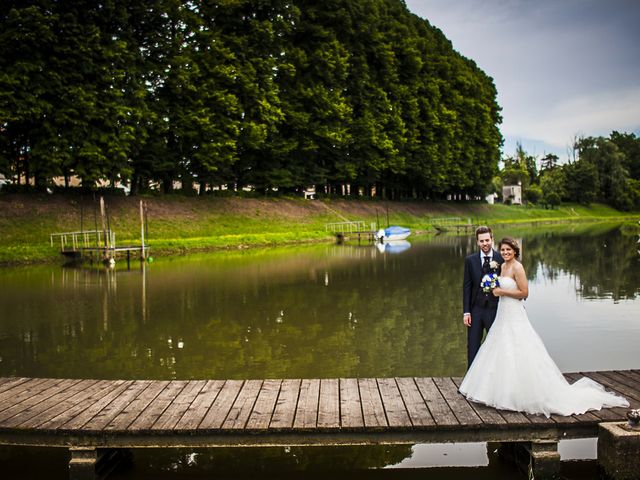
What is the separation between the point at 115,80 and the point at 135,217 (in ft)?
29.9

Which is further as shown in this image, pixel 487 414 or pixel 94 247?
pixel 94 247

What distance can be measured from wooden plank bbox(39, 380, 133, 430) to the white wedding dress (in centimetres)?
444

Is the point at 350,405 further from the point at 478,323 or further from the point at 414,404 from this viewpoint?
the point at 478,323

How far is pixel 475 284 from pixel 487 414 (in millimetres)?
1764

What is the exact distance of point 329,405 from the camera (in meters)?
6.91

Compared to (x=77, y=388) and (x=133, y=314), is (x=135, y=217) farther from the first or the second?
(x=77, y=388)

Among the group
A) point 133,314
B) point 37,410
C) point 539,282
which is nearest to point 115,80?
point 133,314

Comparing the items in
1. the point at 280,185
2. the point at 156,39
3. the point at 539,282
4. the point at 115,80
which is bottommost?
the point at 539,282

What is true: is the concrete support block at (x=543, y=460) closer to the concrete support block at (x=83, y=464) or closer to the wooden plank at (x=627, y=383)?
the wooden plank at (x=627, y=383)

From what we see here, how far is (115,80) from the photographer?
38.7 meters

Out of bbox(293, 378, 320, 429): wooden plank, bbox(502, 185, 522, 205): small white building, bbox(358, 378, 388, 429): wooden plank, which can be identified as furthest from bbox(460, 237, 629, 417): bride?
bbox(502, 185, 522, 205): small white building

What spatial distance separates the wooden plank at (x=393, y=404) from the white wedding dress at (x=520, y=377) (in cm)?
88

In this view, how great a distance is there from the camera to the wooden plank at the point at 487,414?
249 inches

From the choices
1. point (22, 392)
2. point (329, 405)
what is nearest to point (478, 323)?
point (329, 405)
